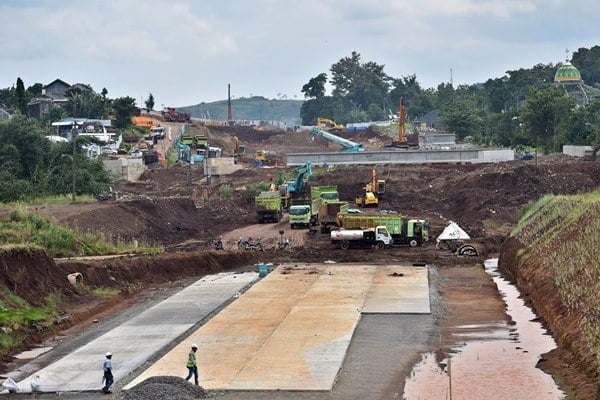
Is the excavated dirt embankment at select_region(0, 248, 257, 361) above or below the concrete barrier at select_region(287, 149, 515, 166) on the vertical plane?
below

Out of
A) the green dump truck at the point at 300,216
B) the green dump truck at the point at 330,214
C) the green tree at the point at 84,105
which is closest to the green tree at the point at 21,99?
the green tree at the point at 84,105

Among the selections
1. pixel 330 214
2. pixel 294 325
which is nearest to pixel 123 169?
pixel 330 214

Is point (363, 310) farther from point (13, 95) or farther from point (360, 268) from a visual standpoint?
point (13, 95)

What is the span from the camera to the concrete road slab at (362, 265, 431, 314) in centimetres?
5022

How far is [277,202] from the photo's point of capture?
90000 millimetres

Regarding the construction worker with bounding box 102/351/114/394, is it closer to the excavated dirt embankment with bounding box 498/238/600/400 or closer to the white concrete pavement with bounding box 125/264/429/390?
the white concrete pavement with bounding box 125/264/429/390

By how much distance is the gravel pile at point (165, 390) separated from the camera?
1243 inches

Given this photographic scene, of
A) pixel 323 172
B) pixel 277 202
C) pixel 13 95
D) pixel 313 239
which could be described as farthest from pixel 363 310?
pixel 13 95

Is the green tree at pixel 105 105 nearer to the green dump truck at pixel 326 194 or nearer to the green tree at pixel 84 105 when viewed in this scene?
the green tree at pixel 84 105

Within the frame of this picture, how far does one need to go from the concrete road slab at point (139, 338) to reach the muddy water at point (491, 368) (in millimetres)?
10377

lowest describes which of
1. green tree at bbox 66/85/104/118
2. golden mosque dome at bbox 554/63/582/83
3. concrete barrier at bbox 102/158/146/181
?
concrete barrier at bbox 102/158/146/181

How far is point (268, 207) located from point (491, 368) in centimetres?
5286

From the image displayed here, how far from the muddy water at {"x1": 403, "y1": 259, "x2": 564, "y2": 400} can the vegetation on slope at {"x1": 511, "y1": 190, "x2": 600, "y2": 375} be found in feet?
4.15

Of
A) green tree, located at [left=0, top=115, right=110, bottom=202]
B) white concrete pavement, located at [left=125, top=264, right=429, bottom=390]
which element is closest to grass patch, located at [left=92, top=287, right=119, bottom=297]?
white concrete pavement, located at [left=125, top=264, right=429, bottom=390]
